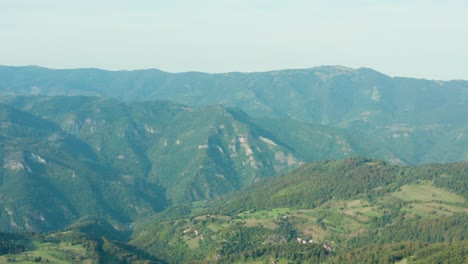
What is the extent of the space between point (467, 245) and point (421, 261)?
17.7 meters

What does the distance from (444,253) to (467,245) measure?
10003mm

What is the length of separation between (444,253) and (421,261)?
26.2 ft

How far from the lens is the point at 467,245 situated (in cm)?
19725

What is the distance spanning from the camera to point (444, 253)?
193m

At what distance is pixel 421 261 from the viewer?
632 feet
